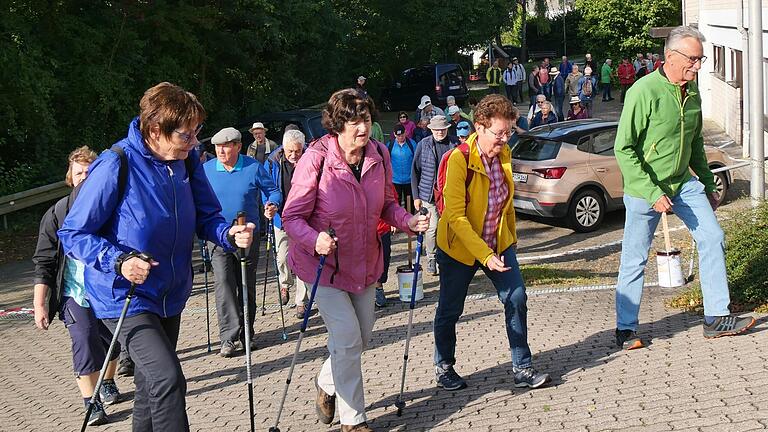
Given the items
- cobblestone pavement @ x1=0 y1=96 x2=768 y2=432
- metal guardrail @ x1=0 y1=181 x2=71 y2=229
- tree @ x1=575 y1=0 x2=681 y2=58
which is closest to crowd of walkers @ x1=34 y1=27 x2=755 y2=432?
cobblestone pavement @ x1=0 y1=96 x2=768 y2=432

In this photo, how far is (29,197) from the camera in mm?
18484

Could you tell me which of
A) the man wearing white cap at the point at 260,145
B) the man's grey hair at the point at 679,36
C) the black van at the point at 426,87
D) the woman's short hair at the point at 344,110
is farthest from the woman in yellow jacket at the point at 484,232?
the black van at the point at 426,87

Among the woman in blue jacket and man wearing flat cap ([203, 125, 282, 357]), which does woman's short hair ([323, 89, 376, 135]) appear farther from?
man wearing flat cap ([203, 125, 282, 357])

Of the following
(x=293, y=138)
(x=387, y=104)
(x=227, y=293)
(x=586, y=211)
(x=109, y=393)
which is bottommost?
(x=387, y=104)

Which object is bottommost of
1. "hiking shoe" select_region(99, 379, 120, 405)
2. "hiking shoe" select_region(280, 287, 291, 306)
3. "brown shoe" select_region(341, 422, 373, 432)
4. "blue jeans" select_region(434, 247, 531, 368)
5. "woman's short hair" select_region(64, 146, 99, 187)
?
"hiking shoe" select_region(280, 287, 291, 306)

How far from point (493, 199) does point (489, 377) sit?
1.37 m

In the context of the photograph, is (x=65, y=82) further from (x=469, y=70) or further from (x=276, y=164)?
(x=469, y=70)

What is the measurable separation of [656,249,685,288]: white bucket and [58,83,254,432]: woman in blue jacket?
566 centimetres

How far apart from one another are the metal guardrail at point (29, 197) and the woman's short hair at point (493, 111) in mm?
13062

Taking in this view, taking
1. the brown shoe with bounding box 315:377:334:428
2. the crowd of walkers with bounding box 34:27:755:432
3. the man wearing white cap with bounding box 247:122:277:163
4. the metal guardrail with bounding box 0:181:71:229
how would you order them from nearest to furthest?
1. the crowd of walkers with bounding box 34:27:755:432
2. the brown shoe with bounding box 315:377:334:428
3. the man wearing white cap with bounding box 247:122:277:163
4. the metal guardrail with bounding box 0:181:71:229

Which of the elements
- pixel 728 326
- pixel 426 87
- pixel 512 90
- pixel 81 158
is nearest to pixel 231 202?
pixel 81 158

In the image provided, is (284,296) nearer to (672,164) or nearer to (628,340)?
(628,340)

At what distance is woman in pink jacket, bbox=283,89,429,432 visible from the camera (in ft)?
19.8

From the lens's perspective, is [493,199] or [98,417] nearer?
[493,199]
